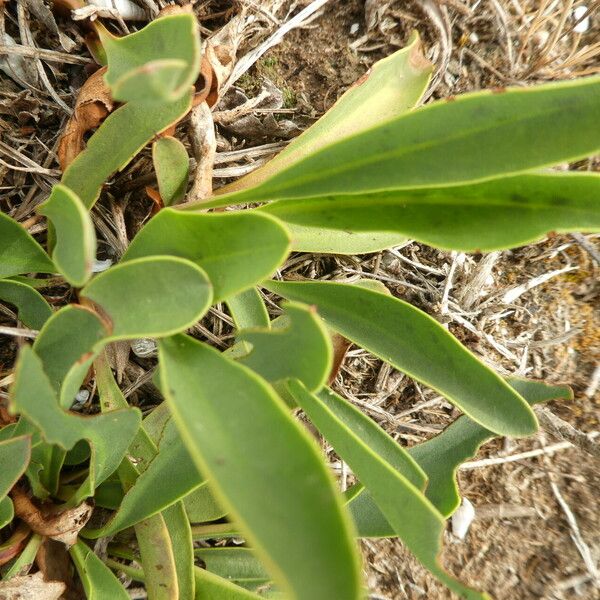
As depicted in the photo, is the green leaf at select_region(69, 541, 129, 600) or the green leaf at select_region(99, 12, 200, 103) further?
the green leaf at select_region(69, 541, 129, 600)

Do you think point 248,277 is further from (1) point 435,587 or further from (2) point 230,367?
(1) point 435,587

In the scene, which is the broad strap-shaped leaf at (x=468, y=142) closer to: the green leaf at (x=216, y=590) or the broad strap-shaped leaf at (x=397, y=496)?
the broad strap-shaped leaf at (x=397, y=496)

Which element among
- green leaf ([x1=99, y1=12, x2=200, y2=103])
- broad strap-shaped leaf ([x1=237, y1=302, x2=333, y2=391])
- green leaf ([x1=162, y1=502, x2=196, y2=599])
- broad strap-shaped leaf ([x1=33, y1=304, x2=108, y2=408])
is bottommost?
green leaf ([x1=162, y1=502, x2=196, y2=599])

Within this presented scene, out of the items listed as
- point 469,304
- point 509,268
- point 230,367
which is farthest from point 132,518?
point 509,268

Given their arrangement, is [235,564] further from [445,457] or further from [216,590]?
[445,457]

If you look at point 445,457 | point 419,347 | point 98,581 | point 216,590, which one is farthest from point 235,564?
point 419,347

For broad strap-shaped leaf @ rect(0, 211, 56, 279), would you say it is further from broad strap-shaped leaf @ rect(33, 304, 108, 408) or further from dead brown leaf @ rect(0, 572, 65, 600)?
dead brown leaf @ rect(0, 572, 65, 600)

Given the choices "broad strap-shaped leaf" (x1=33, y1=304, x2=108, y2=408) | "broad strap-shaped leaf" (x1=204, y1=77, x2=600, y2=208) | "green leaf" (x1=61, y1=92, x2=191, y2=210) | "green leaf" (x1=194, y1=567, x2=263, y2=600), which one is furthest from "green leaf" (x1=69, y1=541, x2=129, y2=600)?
"broad strap-shaped leaf" (x1=204, y1=77, x2=600, y2=208)
